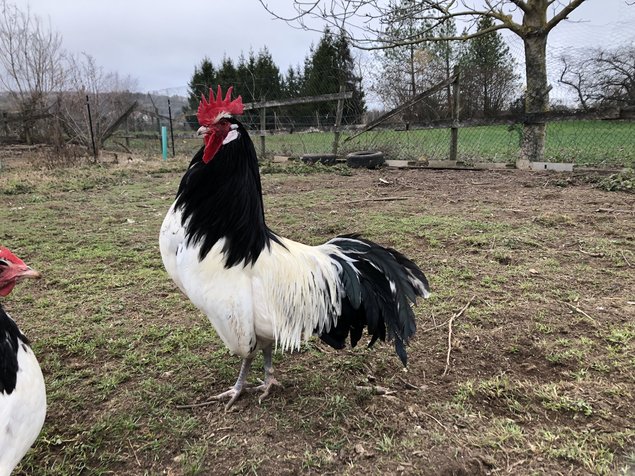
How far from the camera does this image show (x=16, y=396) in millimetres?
1582

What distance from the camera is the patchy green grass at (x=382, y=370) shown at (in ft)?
6.49

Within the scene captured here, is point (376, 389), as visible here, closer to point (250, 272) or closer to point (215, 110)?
point (250, 272)

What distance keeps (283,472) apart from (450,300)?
6.57 feet

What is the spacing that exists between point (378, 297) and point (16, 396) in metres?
1.69

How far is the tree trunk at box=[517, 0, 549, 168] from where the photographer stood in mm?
8992

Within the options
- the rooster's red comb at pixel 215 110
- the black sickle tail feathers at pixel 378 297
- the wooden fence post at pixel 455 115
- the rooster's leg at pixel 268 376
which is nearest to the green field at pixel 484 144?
the wooden fence post at pixel 455 115

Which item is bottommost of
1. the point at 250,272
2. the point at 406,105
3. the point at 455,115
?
the point at 250,272

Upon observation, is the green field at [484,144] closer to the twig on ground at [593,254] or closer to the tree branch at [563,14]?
the tree branch at [563,14]

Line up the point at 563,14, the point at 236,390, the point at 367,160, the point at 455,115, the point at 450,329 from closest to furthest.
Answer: the point at 236,390 → the point at 450,329 → the point at 563,14 → the point at 455,115 → the point at 367,160

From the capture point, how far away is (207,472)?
1.91 metres

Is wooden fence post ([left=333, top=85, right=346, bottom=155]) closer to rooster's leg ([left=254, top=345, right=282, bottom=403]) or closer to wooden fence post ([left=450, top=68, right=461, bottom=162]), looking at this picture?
wooden fence post ([left=450, top=68, right=461, bottom=162])

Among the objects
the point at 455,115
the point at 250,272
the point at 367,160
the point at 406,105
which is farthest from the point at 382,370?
the point at 406,105

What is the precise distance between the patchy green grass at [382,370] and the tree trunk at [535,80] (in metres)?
4.44

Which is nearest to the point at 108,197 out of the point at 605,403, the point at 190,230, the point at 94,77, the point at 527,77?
the point at 190,230
